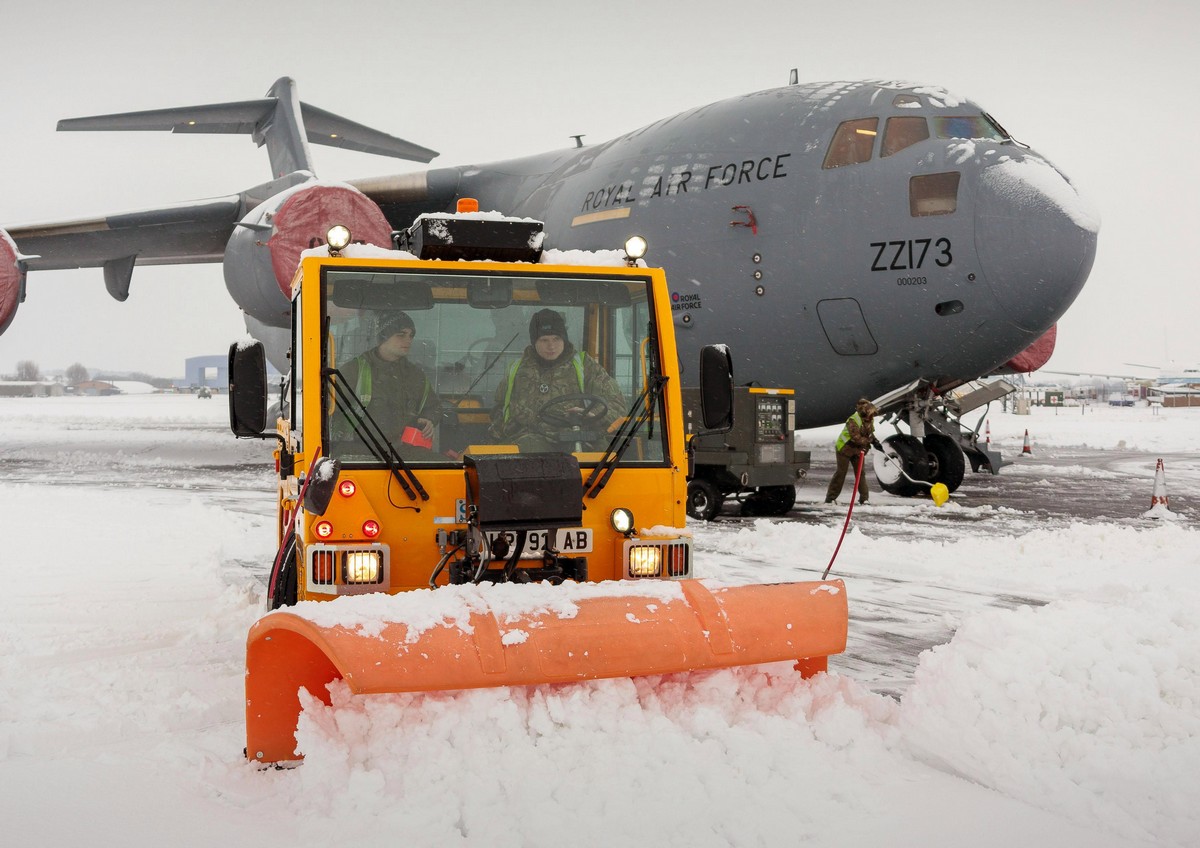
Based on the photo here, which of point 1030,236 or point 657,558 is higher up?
point 1030,236

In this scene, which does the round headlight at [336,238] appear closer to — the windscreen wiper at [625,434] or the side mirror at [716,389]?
the windscreen wiper at [625,434]

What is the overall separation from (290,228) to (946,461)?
8.41m

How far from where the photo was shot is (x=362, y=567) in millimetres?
4094

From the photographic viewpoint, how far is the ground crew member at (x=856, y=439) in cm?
1212

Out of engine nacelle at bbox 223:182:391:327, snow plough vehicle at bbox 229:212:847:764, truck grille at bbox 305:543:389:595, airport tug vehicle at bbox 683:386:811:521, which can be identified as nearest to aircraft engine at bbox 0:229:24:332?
engine nacelle at bbox 223:182:391:327

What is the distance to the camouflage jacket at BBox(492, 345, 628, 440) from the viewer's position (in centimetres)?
452

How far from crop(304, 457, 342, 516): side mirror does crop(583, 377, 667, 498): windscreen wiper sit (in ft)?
3.29

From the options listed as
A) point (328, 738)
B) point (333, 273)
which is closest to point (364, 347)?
point (333, 273)

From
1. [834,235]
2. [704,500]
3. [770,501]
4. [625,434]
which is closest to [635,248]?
[625,434]

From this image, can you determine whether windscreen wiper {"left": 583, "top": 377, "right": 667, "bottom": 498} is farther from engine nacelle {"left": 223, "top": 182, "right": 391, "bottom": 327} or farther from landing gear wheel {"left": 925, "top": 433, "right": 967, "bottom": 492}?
landing gear wheel {"left": 925, "top": 433, "right": 967, "bottom": 492}

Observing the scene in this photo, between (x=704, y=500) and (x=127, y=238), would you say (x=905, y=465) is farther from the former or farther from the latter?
(x=127, y=238)

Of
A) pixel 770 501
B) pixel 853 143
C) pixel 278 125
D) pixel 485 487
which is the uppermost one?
pixel 278 125

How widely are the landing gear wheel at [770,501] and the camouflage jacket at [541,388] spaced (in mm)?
7378

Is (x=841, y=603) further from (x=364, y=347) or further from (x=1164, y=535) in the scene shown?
(x=1164, y=535)
